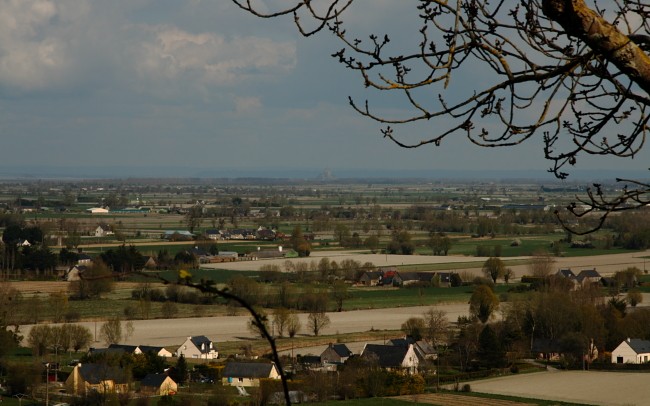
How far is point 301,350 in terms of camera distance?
37969mm

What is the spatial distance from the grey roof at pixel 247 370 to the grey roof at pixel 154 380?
225 centimetres

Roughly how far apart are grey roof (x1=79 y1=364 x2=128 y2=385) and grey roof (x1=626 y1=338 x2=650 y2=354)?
1857 centimetres

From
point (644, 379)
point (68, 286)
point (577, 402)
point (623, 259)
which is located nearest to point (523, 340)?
point (644, 379)

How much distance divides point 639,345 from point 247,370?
15.2 meters

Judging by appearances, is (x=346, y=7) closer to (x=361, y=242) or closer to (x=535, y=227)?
(x=361, y=242)

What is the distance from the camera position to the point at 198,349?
37.2 metres

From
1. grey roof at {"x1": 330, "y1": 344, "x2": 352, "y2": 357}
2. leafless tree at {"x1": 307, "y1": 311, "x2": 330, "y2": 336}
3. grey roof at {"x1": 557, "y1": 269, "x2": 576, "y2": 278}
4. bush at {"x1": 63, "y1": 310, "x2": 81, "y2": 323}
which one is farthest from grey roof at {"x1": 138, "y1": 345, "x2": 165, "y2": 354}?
grey roof at {"x1": 557, "y1": 269, "x2": 576, "y2": 278}

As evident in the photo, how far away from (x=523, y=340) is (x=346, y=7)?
38.1 metres

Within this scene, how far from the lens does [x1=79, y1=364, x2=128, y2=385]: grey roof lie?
30453 mm

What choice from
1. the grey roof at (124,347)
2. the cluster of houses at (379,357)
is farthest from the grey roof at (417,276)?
the grey roof at (124,347)

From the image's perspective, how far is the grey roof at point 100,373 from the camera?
30453mm

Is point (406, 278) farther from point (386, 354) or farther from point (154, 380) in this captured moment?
point (154, 380)

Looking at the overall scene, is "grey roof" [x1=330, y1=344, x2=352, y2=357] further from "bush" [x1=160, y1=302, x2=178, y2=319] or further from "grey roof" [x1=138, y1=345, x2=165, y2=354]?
"bush" [x1=160, y1=302, x2=178, y2=319]

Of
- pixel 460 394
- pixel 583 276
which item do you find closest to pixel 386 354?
pixel 460 394
